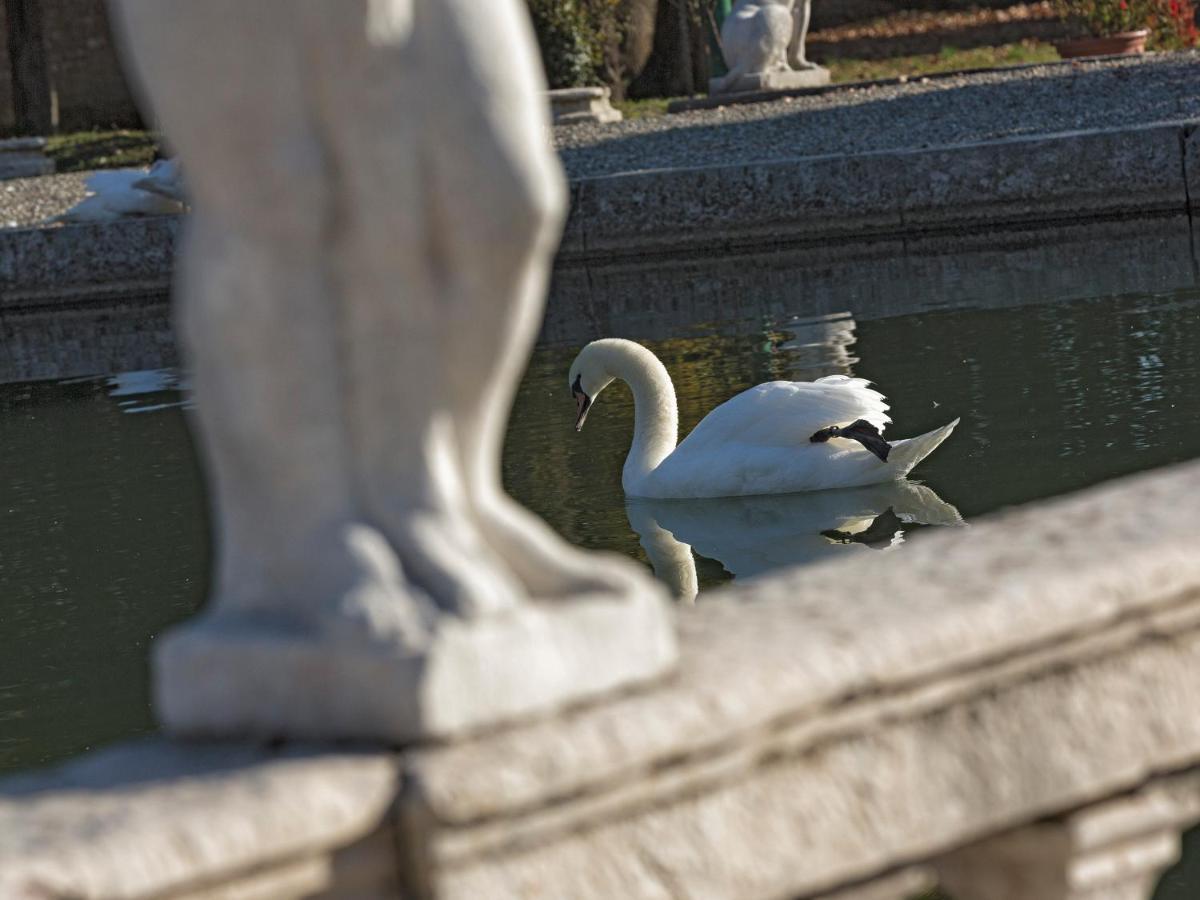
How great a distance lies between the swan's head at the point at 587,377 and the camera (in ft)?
26.8

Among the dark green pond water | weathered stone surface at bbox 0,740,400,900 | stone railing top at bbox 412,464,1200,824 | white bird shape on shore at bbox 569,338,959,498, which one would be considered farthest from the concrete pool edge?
weathered stone surface at bbox 0,740,400,900

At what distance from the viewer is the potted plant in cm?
2036

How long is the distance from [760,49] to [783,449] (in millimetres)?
13256

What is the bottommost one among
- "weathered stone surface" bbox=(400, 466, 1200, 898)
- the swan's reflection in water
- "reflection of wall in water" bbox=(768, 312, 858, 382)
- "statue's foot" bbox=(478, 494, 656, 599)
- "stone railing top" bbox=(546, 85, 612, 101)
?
"stone railing top" bbox=(546, 85, 612, 101)

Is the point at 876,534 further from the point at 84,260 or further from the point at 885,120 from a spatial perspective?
the point at 885,120

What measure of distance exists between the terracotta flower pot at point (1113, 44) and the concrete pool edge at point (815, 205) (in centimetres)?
756

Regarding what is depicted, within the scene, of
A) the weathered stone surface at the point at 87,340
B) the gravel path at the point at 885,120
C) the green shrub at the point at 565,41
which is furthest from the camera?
the green shrub at the point at 565,41

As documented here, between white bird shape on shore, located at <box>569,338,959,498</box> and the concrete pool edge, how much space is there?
5.68 meters

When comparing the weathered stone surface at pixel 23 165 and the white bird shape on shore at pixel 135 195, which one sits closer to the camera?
the white bird shape on shore at pixel 135 195

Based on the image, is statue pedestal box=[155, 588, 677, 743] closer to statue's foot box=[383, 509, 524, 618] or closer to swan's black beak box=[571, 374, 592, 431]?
statue's foot box=[383, 509, 524, 618]

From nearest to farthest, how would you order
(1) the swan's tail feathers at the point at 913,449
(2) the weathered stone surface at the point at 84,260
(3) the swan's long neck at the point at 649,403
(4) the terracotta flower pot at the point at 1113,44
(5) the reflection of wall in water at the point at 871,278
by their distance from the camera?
(1) the swan's tail feathers at the point at 913,449 < (3) the swan's long neck at the point at 649,403 < (5) the reflection of wall in water at the point at 871,278 < (2) the weathered stone surface at the point at 84,260 < (4) the terracotta flower pot at the point at 1113,44

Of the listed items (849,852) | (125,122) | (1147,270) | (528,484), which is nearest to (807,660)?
(849,852)

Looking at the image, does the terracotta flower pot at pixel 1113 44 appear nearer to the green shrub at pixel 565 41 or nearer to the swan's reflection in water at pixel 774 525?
the green shrub at pixel 565 41

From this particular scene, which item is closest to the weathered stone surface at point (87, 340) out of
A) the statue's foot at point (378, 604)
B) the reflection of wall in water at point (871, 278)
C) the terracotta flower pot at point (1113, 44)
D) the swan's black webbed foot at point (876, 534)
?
the reflection of wall in water at point (871, 278)
